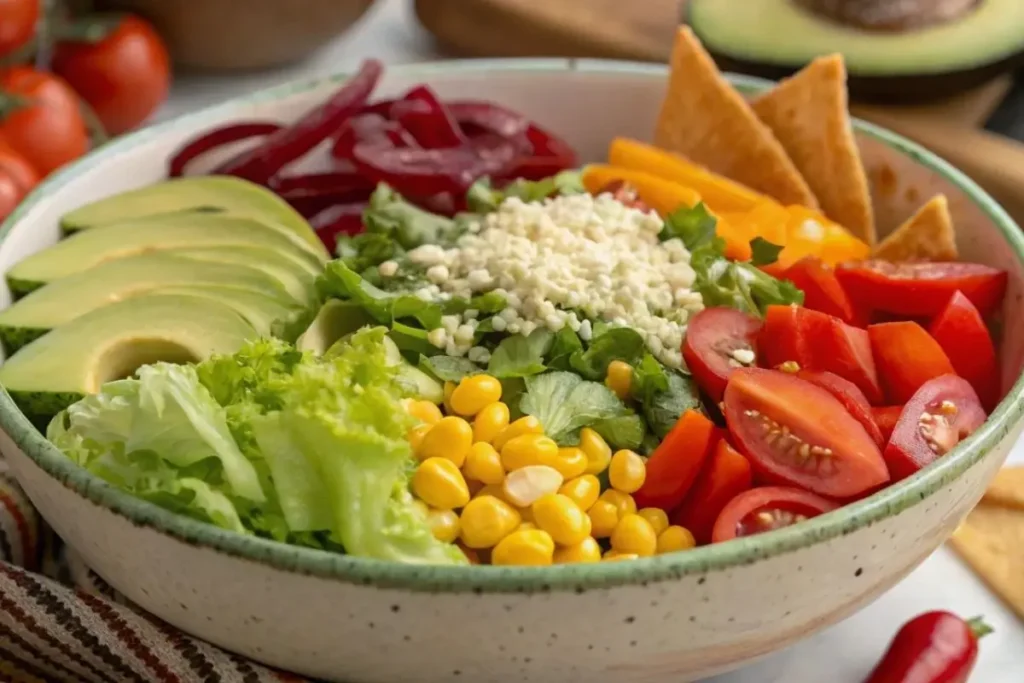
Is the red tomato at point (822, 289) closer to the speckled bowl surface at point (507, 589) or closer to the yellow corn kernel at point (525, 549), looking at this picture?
the speckled bowl surface at point (507, 589)

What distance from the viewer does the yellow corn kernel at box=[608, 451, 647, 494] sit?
1.70 meters

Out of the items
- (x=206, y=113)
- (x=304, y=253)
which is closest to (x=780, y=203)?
(x=304, y=253)

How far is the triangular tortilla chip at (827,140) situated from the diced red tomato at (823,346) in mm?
541

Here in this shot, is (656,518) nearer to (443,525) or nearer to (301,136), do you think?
(443,525)

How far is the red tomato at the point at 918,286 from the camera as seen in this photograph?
204cm

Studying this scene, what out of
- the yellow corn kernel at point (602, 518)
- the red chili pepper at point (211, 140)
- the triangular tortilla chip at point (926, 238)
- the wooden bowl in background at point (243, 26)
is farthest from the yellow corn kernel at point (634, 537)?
the wooden bowl in background at point (243, 26)

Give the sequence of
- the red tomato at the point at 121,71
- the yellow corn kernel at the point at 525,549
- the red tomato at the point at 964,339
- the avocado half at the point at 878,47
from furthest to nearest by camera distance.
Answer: the red tomato at the point at 121,71 → the avocado half at the point at 878,47 → the red tomato at the point at 964,339 → the yellow corn kernel at the point at 525,549

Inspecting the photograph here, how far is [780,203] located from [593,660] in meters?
1.31

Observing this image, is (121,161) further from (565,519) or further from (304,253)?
(565,519)

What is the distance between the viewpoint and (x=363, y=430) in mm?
1469

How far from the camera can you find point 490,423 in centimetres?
172

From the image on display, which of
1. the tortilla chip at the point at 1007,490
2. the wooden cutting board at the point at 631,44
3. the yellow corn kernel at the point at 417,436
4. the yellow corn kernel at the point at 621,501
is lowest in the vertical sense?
the tortilla chip at the point at 1007,490

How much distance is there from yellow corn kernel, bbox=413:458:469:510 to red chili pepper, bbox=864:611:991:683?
27.9 inches

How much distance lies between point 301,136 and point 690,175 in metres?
0.82
